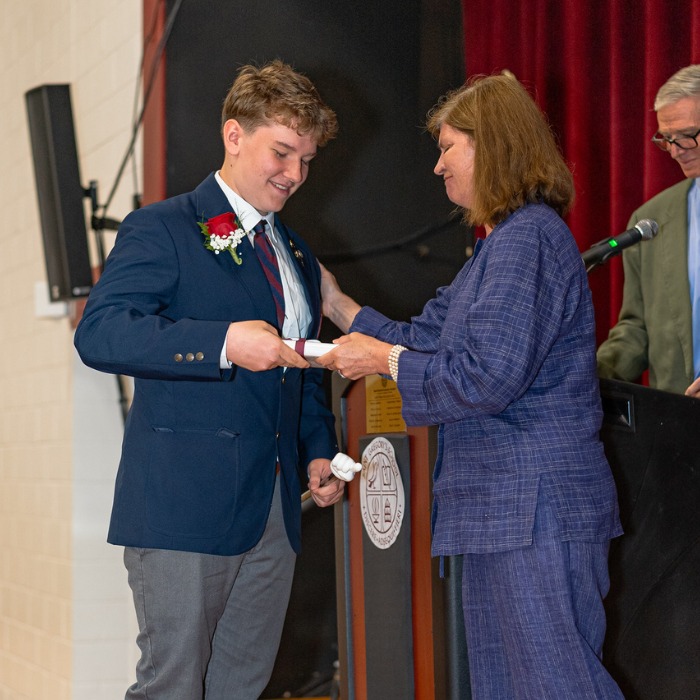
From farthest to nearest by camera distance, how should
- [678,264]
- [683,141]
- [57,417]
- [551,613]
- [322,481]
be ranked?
1. [57,417]
2. [678,264]
3. [683,141]
4. [322,481]
5. [551,613]

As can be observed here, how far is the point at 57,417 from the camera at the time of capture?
4.06 m

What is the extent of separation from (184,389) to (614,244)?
98 centimetres

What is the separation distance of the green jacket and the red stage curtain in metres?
0.28

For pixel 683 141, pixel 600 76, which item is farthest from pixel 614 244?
pixel 600 76

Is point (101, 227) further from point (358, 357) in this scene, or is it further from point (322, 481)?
point (358, 357)

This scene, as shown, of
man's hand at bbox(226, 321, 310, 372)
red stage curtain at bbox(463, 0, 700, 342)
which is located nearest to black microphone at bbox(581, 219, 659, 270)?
man's hand at bbox(226, 321, 310, 372)

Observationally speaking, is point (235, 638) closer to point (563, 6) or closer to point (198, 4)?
point (198, 4)

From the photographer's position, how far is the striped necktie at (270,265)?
6.22 feet

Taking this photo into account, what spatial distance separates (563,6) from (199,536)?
2.30 meters

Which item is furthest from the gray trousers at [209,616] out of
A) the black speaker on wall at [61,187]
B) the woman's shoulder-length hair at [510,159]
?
the black speaker on wall at [61,187]

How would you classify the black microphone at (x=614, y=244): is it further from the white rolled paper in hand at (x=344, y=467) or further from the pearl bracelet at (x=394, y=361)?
the white rolled paper in hand at (x=344, y=467)

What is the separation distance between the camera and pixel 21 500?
14.8 ft

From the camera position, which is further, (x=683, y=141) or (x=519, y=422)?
(x=683, y=141)

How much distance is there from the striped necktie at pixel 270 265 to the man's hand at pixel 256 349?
19 centimetres
